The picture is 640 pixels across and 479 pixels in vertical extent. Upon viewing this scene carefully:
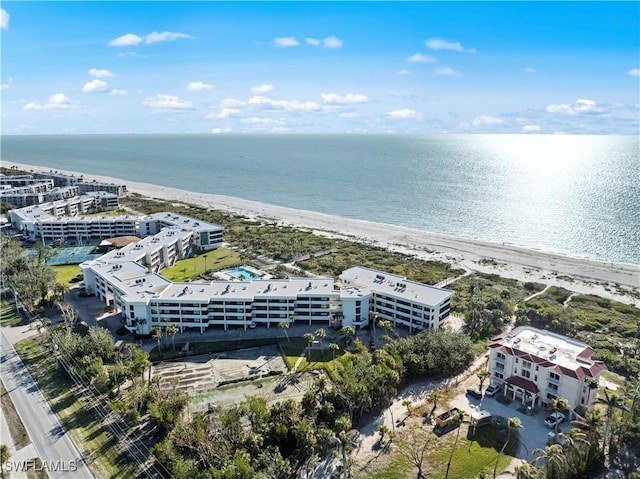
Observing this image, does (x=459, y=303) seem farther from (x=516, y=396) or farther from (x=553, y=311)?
(x=516, y=396)

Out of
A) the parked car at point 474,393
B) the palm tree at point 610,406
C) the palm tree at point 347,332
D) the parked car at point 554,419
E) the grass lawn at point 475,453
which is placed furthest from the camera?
the palm tree at point 347,332

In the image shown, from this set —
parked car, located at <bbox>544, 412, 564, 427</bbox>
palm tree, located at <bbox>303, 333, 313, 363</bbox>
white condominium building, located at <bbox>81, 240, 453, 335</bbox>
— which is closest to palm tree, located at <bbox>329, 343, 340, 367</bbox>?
palm tree, located at <bbox>303, 333, 313, 363</bbox>

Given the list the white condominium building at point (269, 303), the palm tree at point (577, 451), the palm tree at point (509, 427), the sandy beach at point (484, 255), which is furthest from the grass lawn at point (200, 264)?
the palm tree at point (577, 451)

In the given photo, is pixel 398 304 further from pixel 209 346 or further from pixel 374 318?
pixel 209 346

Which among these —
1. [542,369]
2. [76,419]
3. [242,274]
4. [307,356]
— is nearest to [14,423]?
[76,419]

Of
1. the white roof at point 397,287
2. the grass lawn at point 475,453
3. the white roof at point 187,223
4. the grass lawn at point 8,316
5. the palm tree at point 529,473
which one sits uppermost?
the white roof at point 187,223

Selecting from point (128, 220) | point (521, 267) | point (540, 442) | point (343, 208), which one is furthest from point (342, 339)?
point (343, 208)

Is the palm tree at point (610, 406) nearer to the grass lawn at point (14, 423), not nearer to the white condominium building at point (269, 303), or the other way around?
the white condominium building at point (269, 303)
